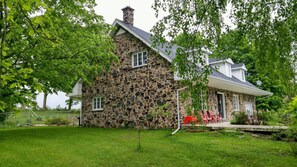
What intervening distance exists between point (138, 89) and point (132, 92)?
503 millimetres

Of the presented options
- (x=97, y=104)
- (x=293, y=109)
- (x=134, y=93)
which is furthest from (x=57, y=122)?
(x=293, y=109)

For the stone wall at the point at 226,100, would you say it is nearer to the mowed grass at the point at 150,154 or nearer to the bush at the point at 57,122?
the mowed grass at the point at 150,154

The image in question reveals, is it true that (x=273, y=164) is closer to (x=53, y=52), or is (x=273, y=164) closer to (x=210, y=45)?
(x=210, y=45)

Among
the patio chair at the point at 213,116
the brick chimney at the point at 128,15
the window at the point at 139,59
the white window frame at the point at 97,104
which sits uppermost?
the brick chimney at the point at 128,15

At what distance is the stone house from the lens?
41.5 ft

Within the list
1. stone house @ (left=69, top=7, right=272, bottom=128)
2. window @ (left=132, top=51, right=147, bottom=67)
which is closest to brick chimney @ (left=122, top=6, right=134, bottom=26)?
stone house @ (left=69, top=7, right=272, bottom=128)

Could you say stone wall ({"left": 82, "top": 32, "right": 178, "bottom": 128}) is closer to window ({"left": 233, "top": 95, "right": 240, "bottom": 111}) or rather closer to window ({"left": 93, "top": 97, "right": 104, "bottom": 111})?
window ({"left": 93, "top": 97, "right": 104, "bottom": 111})

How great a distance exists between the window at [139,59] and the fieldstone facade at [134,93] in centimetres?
25

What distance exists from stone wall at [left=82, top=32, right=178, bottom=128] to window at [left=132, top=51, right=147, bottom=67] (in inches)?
9.8

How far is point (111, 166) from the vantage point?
5.60m

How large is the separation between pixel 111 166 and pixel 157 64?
328 inches

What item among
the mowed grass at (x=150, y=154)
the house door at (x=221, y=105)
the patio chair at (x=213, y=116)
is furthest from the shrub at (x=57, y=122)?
the house door at (x=221, y=105)

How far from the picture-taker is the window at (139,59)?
554 inches

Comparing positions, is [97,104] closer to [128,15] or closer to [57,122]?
[57,122]
